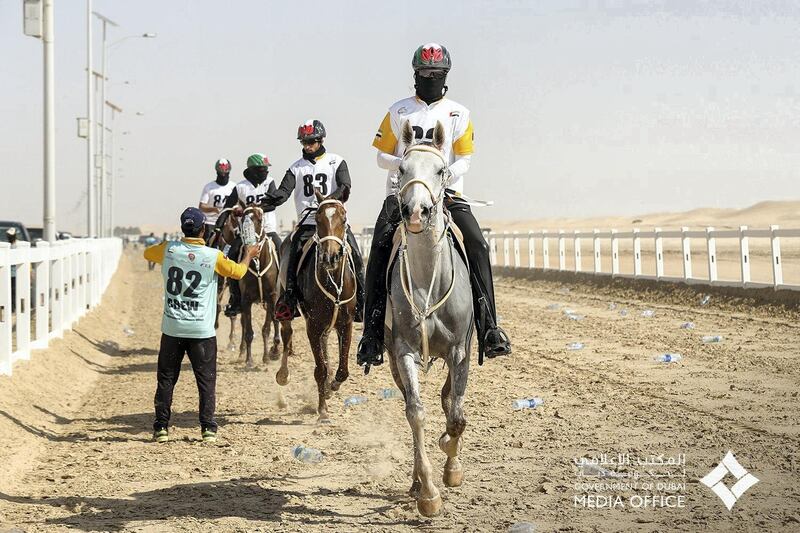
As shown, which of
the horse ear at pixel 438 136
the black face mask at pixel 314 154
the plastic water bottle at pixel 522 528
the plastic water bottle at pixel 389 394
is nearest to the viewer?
the plastic water bottle at pixel 522 528

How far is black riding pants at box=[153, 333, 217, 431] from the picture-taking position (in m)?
10.5

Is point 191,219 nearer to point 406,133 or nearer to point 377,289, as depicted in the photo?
point 377,289

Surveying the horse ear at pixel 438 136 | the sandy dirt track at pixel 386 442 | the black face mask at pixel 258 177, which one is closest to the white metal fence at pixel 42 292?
the sandy dirt track at pixel 386 442

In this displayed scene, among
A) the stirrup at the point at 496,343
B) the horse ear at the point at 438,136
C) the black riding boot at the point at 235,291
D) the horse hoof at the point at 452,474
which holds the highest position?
the horse ear at the point at 438,136

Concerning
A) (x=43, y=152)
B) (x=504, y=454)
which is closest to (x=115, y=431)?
(x=504, y=454)

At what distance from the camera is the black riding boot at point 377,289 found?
27.8 ft

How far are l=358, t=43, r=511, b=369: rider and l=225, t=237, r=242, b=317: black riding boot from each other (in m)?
8.14

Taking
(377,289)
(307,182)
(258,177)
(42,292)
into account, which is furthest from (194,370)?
(258,177)

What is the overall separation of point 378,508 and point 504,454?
192cm

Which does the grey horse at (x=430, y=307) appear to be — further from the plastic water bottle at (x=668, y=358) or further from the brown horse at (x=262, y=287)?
the brown horse at (x=262, y=287)

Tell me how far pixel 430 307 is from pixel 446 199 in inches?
44.3

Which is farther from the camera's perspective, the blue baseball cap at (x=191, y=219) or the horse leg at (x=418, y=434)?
the blue baseball cap at (x=191, y=219)

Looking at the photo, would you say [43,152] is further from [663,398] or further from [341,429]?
[663,398]

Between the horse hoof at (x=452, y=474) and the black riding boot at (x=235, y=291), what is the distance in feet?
31.7
